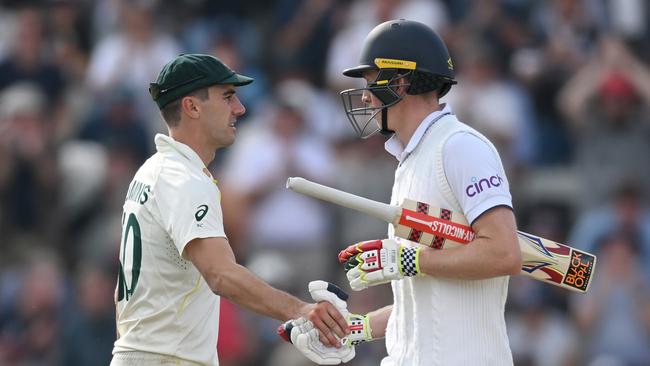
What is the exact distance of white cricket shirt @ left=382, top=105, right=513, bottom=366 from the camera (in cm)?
528

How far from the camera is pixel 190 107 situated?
595 cm

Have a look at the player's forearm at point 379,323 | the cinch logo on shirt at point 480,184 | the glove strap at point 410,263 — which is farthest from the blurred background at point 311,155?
the cinch logo on shirt at point 480,184

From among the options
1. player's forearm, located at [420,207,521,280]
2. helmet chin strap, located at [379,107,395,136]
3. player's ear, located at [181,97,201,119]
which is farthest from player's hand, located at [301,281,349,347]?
player's ear, located at [181,97,201,119]

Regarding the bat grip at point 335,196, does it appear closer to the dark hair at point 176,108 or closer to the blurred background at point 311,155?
the dark hair at point 176,108

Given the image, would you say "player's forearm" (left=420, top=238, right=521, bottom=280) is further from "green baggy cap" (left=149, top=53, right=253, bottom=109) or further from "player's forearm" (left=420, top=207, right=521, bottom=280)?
"green baggy cap" (left=149, top=53, right=253, bottom=109)

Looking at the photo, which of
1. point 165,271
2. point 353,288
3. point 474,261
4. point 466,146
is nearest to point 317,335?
point 353,288

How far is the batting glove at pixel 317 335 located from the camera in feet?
18.6

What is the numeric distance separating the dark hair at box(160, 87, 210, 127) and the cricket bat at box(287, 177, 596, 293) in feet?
2.18

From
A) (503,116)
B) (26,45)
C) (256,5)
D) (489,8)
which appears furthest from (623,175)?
(26,45)

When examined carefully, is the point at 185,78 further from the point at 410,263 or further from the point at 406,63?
the point at 410,263

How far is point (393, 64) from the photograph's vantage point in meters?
5.62

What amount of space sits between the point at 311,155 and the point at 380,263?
5.00 metres

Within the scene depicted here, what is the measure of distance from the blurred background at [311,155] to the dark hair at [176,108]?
3.91 metres

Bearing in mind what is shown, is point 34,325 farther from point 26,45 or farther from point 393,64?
point 393,64
